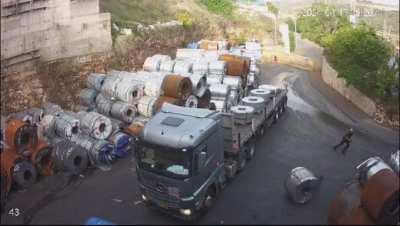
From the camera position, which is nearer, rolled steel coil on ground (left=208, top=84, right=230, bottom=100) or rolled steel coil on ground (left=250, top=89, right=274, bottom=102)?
rolled steel coil on ground (left=250, top=89, right=274, bottom=102)

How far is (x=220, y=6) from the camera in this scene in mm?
47531

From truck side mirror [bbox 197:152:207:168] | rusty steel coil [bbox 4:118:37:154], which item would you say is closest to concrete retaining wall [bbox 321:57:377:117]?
truck side mirror [bbox 197:152:207:168]

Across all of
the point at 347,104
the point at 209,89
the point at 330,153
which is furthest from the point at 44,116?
the point at 347,104

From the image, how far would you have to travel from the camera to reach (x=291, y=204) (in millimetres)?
15938

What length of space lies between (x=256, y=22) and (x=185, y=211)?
38255 millimetres

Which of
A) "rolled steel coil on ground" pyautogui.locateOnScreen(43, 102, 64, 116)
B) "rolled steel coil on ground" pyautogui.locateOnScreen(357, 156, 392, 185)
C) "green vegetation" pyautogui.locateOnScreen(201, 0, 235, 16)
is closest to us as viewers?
"rolled steel coil on ground" pyautogui.locateOnScreen(357, 156, 392, 185)

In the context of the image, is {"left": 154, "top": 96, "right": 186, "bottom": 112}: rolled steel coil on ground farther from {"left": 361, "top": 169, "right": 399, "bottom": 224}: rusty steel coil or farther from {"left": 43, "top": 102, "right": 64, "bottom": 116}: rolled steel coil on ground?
{"left": 361, "top": 169, "right": 399, "bottom": 224}: rusty steel coil

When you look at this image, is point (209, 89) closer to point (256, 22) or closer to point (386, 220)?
point (386, 220)

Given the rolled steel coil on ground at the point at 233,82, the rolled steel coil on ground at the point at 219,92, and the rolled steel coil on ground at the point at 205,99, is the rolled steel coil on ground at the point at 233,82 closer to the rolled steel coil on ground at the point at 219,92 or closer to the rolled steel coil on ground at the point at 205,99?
the rolled steel coil on ground at the point at 219,92

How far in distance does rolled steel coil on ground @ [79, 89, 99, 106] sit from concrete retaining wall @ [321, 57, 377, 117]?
50.1 ft

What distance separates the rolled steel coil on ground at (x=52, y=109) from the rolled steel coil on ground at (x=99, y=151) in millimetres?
2058

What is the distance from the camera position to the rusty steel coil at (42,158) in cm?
1805

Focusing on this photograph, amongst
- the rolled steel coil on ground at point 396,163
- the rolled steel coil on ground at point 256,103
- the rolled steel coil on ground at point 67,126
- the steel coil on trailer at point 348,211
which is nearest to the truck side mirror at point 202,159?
the steel coil on trailer at point 348,211

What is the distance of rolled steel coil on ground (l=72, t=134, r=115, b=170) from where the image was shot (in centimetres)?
1922
